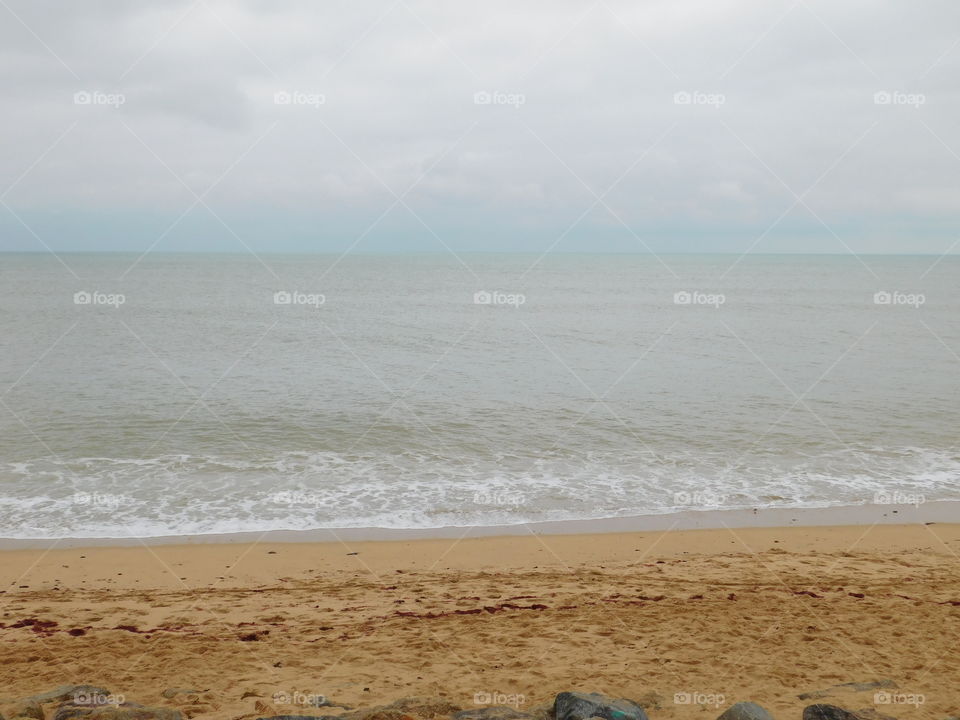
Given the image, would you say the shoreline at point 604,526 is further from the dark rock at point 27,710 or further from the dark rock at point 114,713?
the dark rock at point 114,713

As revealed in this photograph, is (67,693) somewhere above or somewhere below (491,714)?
above

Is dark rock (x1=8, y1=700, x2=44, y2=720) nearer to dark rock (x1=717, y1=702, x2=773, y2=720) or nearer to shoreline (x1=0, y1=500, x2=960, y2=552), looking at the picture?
shoreline (x1=0, y1=500, x2=960, y2=552)

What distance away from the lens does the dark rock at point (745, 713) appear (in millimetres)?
5746

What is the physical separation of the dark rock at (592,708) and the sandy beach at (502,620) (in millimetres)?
411

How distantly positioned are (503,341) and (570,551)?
85.8 ft

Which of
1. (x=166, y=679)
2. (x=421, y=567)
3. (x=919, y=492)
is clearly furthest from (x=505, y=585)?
(x=919, y=492)

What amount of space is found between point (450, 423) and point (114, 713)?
45.8ft

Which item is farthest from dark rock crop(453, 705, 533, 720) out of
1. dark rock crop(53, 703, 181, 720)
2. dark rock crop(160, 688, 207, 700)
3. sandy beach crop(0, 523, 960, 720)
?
dark rock crop(160, 688, 207, 700)

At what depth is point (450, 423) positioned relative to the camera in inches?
768

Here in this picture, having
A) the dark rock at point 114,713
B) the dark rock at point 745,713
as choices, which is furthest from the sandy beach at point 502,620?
the dark rock at point 745,713

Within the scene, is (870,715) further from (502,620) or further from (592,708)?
(502,620)

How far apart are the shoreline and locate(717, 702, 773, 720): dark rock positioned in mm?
6513

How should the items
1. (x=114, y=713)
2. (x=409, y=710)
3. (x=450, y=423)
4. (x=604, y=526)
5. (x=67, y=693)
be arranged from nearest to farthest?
1. (x=114, y=713)
2. (x=409, y=710)
3. (x=67, y=693)
4. (x=604, y=526)
5. (x=450, y=423)

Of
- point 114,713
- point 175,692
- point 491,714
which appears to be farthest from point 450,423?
point 114,713
